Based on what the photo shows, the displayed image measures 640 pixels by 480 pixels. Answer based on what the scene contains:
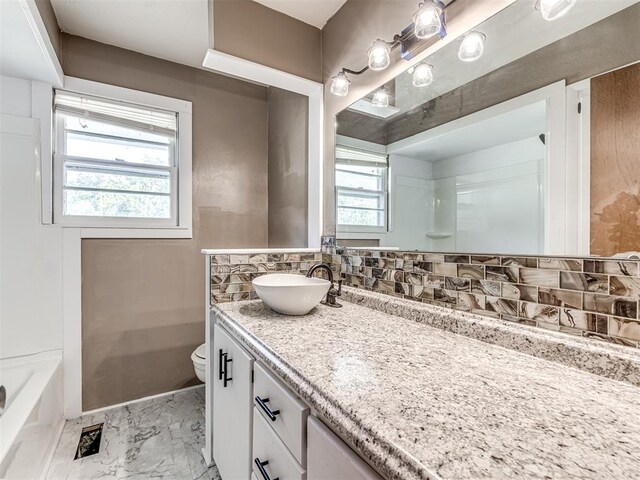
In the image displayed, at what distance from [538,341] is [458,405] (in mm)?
415

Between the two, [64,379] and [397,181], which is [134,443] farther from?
[397,181]

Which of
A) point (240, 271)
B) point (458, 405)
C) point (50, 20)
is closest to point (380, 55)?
point (240, 271)

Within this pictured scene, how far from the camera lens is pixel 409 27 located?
4.19ft

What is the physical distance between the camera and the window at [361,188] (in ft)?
5.06

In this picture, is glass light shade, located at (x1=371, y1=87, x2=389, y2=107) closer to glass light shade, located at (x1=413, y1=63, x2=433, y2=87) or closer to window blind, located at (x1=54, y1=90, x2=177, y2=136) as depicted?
glass light shade, located at (x1=413, y1=63, x2=433, y2=87)

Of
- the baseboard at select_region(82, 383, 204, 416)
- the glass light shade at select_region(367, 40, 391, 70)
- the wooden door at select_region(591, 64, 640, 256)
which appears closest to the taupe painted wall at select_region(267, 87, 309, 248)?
the glass light shade at select_region(367, 40, 391, 70)

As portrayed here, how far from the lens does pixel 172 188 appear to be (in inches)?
88.8

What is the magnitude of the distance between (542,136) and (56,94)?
2.58 meters

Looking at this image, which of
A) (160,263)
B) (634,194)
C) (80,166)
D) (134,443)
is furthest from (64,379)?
(634,194)

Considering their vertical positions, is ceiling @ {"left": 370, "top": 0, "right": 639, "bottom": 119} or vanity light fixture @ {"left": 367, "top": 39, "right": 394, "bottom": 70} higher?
vanity light fixture @ {"left": 367, "top": 39, "right": 394, "bottom": 70}

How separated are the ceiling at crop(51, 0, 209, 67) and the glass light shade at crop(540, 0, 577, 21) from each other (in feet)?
5.31

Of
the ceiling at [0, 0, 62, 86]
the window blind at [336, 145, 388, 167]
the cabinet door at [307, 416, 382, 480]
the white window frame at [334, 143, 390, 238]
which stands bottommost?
the cabinet door at [307, 416, 382, 480]

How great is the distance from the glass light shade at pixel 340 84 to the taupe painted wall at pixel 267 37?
279 millimetres

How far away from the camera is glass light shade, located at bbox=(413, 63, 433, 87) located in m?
1.27
